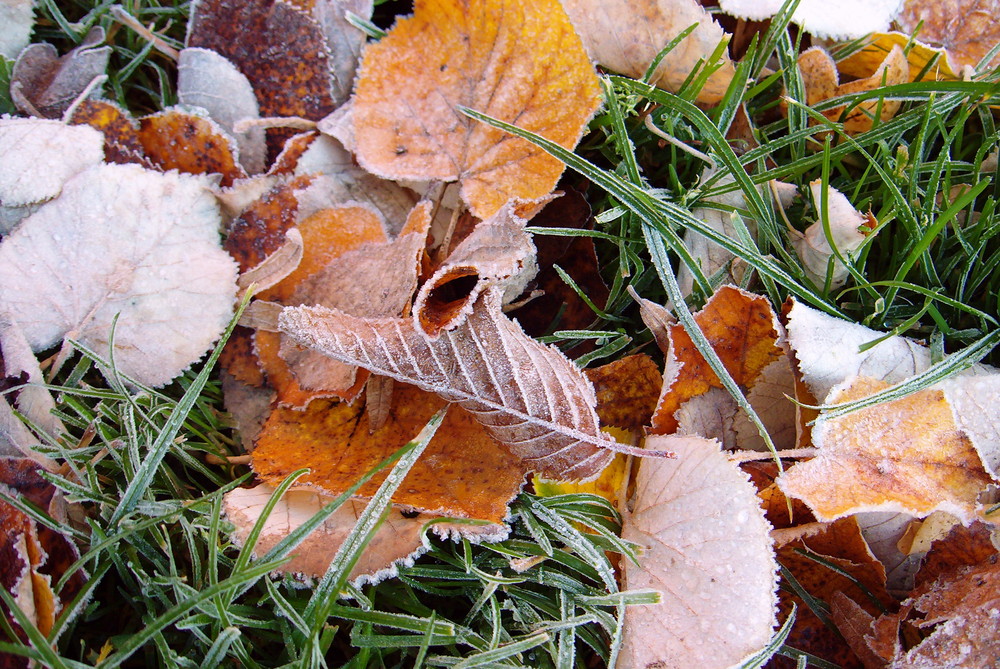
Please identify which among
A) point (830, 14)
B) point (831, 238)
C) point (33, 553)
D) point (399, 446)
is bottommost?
point (33, 553)

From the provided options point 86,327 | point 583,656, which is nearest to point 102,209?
point 86,327

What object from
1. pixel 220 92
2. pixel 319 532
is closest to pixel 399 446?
pixel 319 532

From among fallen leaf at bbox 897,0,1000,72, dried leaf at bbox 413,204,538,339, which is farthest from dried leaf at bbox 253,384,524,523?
fallen leaf at bbox 897,0,1000,72

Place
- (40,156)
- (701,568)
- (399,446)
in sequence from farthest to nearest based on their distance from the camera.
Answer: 1. (40,156)
2. (399,446)
3. (701,568)

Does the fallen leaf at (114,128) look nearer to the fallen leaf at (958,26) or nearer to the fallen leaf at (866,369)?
the fallen leaf at (866,369)

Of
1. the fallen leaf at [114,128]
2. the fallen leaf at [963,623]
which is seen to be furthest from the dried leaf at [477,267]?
the fallen leaf at [963,623]

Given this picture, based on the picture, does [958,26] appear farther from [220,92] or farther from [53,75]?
[53,75]
